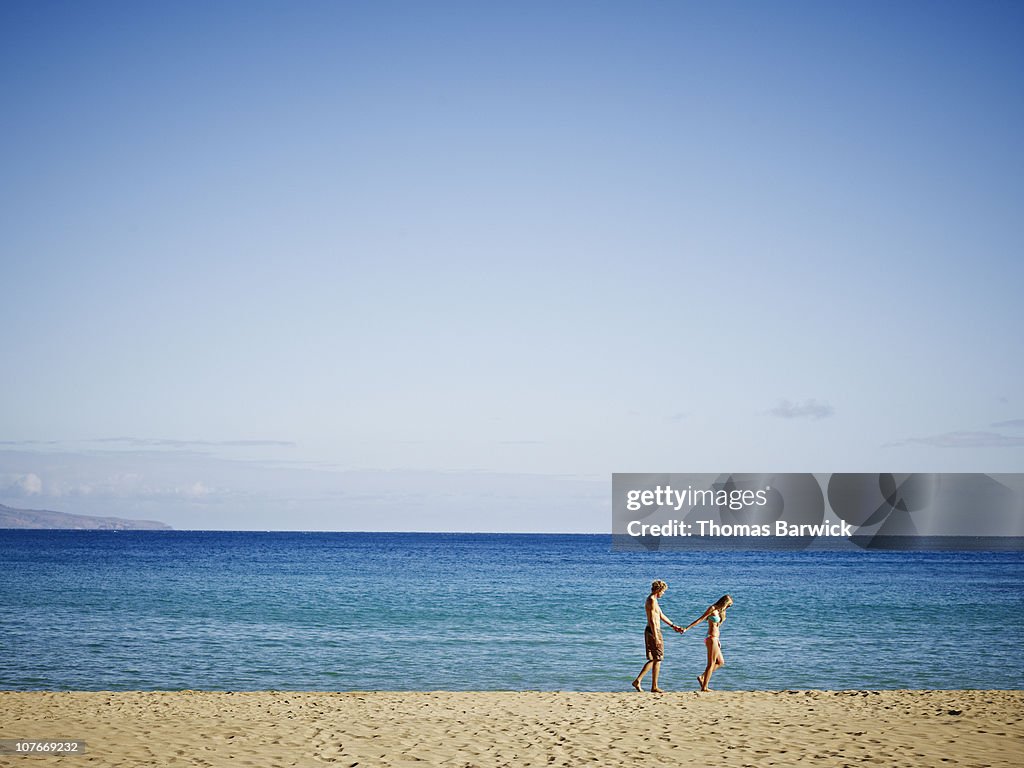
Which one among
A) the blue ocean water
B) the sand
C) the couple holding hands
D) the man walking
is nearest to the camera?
the sand

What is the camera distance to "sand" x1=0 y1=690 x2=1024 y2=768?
446 inches

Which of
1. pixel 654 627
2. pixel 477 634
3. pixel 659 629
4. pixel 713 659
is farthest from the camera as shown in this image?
pixel 477 634

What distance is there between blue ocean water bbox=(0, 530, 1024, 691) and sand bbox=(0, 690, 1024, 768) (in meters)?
3.06

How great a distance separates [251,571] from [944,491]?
52910 mm

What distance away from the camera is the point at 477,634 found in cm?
2809

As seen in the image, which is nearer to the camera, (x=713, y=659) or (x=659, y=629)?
(x=659, y=629)

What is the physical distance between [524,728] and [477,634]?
1514cm

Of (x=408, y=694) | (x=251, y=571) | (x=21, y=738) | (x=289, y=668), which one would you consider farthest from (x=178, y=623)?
(x=251, y=571)

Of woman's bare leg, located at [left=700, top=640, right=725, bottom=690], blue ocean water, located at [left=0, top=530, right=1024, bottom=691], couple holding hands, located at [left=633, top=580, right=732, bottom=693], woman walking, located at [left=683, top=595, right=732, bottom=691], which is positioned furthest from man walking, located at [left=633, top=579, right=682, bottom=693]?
blue ocean water, located at [left=0, top=530, right=1024, bottom=691]

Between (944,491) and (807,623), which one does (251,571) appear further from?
(944,491)

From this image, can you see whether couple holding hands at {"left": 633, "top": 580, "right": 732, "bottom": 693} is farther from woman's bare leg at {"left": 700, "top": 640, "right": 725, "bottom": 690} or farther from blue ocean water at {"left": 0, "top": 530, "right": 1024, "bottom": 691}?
blue ocean water at {"left": 0, "top": 530, "right": 1024, "bottom": 691}

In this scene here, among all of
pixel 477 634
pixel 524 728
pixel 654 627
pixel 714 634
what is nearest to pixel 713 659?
pixel 714 634

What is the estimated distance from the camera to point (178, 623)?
3031cm

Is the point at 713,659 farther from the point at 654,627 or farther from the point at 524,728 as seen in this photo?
the point at 524,728
